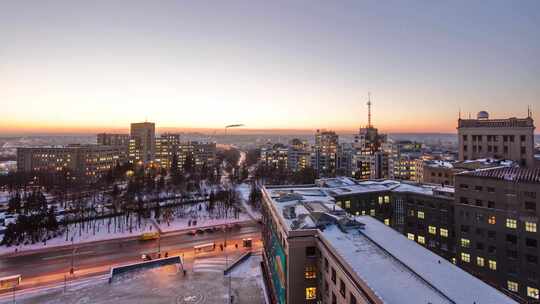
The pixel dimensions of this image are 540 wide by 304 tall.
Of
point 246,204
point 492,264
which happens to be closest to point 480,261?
point 492,264

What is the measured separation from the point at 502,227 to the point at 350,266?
31213mm

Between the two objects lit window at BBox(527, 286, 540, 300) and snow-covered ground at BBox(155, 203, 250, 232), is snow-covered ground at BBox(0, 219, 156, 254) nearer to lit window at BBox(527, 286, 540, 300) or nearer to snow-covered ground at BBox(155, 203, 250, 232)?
snow-covered ground at BBox(155, 203, 250, 232)

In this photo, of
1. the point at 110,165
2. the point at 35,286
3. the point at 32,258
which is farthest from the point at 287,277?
the point at 110,165

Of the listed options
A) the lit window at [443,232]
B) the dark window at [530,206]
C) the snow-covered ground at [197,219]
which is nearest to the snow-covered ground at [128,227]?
the snow-covered ground at [197,219]

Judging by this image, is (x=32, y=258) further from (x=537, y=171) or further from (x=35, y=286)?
(x=537, y=171)

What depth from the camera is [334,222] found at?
33.5 m

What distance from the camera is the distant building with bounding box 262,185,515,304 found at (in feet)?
64.8

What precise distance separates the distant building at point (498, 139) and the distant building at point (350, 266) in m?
60.8

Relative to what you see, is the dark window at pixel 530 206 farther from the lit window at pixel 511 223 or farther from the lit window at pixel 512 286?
the lit window at pixel 512 286

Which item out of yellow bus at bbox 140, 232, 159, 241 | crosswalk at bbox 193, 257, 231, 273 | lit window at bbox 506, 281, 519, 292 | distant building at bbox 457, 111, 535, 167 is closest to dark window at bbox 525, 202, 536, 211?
lit window at bbox 506, 281, 519, 292

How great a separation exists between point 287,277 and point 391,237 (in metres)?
10.7

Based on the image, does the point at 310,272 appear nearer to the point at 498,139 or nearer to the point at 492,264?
the point at 492,264

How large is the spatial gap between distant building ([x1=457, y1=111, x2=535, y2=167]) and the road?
59.7 meters

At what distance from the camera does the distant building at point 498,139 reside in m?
74.8
